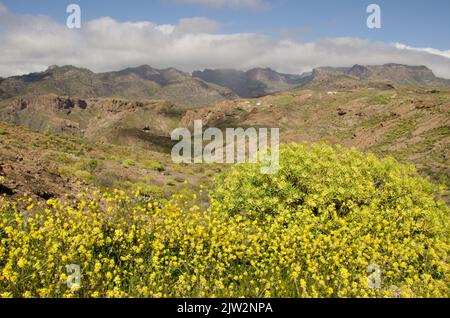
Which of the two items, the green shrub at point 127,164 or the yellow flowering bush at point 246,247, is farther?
the green shrub at point 127,164

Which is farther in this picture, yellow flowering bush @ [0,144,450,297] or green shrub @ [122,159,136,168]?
green shrub @ [122,159,136,168]

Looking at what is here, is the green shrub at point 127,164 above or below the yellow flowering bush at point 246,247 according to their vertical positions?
below

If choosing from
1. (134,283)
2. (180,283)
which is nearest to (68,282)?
(134,283)

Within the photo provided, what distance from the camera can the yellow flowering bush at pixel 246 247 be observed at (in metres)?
7.25

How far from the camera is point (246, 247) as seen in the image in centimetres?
947

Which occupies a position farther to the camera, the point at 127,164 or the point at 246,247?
the point at 127,164

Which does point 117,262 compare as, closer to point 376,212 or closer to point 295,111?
point 376,212

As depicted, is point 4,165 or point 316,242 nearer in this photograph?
point 316,242

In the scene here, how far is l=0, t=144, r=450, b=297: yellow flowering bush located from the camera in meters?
7.25

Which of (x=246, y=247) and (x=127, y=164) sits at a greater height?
(x=246, y=247)

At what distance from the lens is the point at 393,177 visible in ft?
47.2

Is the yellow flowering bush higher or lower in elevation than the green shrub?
higher
